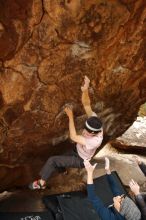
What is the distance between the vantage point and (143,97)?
629 centimetres

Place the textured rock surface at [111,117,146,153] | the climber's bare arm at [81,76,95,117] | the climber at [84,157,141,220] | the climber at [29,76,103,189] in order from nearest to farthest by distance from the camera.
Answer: the climber at [84,157,141,220] → the climber at [29,76,103,189] → the climber's bare arm at [81,76,95,117] → the textured rock surface at [111,117,146,153]

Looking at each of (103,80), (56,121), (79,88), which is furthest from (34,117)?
(103,80)

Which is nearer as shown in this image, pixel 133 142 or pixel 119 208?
pixel 119 208

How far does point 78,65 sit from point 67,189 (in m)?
2.69

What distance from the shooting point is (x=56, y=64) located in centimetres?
455

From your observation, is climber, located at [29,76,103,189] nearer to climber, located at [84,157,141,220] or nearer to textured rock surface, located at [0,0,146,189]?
textured rock surface, located at [0,0,146,189]

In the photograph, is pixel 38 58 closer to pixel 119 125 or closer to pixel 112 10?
pixel 112 10

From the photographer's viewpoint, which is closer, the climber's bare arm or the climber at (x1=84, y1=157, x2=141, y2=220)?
the climber at (x1=84, y1=157, x2=141, y2=220)

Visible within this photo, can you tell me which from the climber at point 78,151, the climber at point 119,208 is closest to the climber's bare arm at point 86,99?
the climber at point 78,151

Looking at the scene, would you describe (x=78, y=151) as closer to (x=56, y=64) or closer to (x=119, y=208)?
(x=119, y=208)

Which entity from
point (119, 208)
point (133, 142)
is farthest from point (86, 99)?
point (133, 142)

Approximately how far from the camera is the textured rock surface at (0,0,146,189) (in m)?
4.10

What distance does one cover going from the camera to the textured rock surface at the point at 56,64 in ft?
13.4

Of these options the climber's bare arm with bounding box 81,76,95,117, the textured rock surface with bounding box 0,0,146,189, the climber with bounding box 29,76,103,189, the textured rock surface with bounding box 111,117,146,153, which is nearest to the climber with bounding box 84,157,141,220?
the climber with bounding box 29,76,103,189
